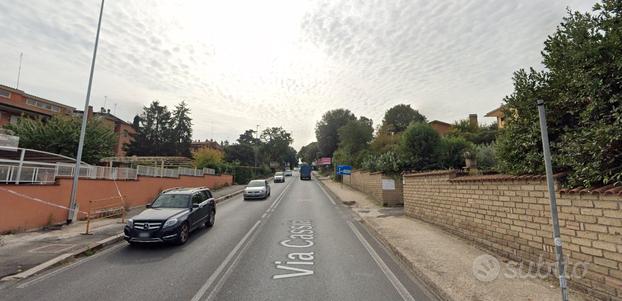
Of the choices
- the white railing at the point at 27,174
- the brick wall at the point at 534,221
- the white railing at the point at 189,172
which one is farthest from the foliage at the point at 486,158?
the white railing at the point at 189,172

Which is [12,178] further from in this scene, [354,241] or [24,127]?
[24,127]

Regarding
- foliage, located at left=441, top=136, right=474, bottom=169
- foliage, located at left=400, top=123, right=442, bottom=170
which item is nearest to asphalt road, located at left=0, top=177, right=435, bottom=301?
foliage, located at left=400, top=123, right=442, bottom=170

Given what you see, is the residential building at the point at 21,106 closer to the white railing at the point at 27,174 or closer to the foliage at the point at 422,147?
the white railing at the point at 27,174

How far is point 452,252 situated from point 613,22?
5389 millimetres

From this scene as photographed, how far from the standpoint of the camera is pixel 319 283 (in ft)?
17.9

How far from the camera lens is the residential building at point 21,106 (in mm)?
35094

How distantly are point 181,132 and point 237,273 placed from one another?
60.8 metres

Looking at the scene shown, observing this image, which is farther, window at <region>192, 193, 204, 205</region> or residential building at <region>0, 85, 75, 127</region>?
residential building at <region>0, 85, 75, 127</region>

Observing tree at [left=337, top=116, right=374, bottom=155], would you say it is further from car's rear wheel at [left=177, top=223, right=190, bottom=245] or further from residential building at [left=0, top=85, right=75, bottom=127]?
car's rear wheel at [left=177, top=223, right=190, bottom=245]

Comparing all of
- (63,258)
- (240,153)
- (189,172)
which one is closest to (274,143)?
(240,153)

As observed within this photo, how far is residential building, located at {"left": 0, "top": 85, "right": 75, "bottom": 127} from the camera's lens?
35.1 meters

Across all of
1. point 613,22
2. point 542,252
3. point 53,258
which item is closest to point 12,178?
point 53,258

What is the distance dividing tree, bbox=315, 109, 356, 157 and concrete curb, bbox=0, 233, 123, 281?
60.0 m

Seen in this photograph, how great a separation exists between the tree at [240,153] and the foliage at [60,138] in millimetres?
55809
